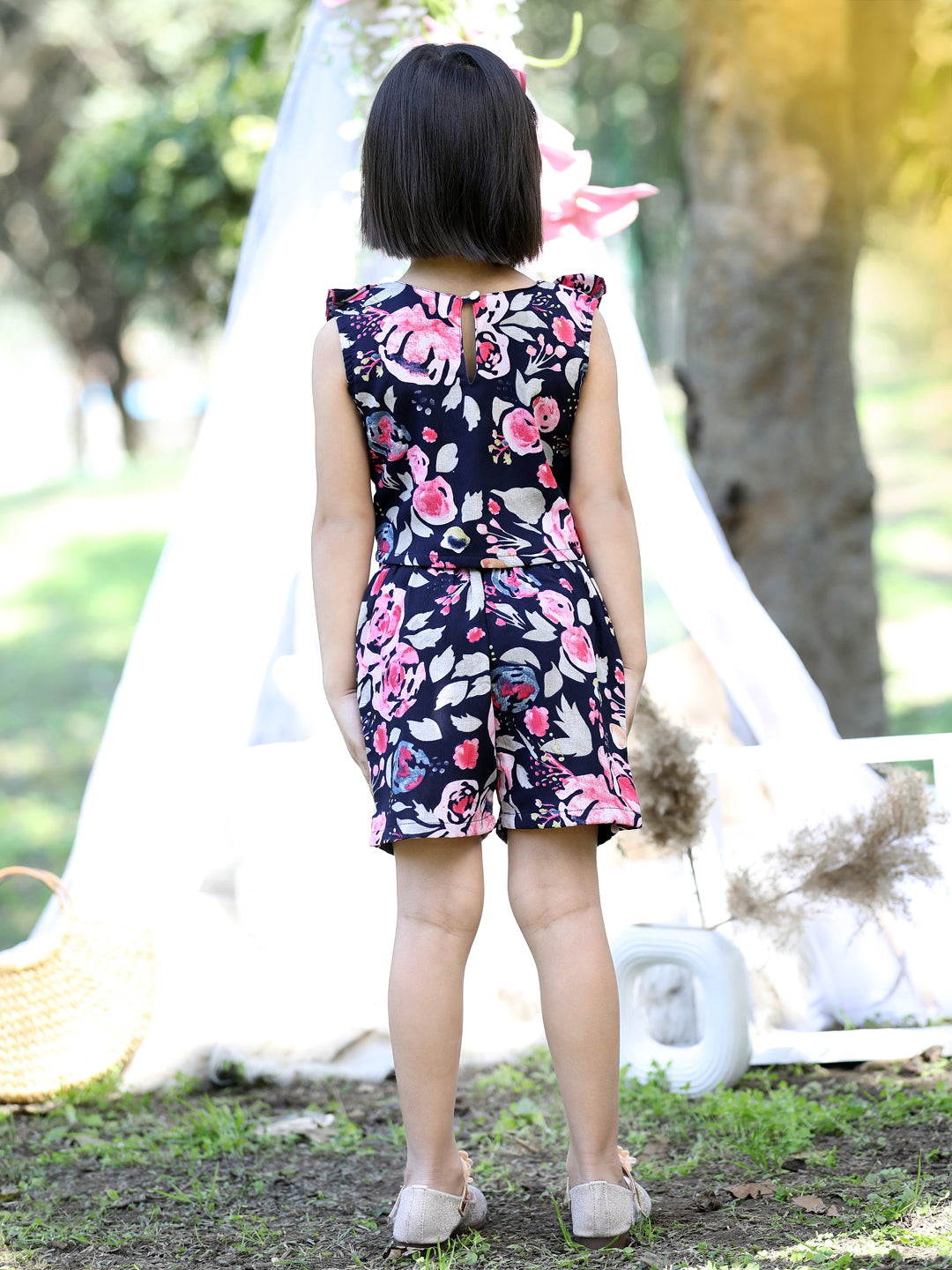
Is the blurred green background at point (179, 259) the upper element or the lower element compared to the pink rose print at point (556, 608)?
upper

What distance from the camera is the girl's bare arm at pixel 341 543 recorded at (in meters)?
1.86

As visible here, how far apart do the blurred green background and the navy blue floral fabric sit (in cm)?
256

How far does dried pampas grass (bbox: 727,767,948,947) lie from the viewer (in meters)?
2.50

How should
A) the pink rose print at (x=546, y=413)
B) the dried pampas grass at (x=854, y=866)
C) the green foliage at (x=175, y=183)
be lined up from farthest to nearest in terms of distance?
Answer: 1. the green foliage at (x=175, y=183)
2. the dried pampas grass at (x=854, y=866)
3. the pink rose print at (x=546, y=413)

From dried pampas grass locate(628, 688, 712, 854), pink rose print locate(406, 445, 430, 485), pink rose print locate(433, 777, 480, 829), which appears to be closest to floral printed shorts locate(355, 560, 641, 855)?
pink rose print locate(433, 777, 480, 829)

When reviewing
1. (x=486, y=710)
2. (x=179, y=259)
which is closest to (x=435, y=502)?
(x=486, y=710)

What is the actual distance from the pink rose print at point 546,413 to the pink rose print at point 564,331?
79 millimetres

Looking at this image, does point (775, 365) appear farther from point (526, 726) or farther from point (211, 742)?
point (526, 726)

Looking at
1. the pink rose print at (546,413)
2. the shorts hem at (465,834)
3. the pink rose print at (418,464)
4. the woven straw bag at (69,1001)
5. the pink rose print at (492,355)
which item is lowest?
the woven straw bag at (69,1001)

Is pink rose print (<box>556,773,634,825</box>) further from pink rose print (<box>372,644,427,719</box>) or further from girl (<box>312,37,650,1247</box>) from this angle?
pink rose print (<box>372,644,427,719</box>)

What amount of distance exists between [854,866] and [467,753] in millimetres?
1081

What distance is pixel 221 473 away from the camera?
290 centimetres

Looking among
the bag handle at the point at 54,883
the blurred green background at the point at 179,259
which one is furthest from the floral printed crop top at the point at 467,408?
the blurred green background at the point at 179,259

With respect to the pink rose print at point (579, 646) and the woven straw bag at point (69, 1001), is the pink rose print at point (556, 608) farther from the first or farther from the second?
the woven straw bag at point (69, 1001)
